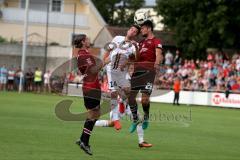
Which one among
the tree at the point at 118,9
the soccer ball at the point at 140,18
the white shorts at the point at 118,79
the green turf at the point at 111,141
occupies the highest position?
the tree at the point at 118,9

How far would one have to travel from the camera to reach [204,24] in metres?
54.6

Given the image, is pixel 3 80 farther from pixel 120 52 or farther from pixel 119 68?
pixel 120 52

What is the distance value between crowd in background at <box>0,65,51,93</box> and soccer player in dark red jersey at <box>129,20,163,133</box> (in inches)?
1307

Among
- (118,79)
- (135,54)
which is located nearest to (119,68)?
(118,79)

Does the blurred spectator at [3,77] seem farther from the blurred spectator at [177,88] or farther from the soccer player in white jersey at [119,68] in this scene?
the soccer player in white jersey at [119,68]

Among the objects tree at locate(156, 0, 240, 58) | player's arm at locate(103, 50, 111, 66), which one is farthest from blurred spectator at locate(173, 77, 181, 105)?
player's arm at locate(103, 50, 111, 66)

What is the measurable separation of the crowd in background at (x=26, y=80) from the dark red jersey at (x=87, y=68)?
116ft

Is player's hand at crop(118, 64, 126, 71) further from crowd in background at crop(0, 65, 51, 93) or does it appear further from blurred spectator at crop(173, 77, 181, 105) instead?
crowd in background at crop(0, 65, 51, 93)

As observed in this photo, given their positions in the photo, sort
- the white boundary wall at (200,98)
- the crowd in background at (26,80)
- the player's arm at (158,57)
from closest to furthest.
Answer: the player's arm at (158,57), the white boundary wall at (200,98), the crowd in background at (26,80)

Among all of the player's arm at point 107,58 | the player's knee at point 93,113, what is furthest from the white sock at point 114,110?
the player's knee at point 93,113

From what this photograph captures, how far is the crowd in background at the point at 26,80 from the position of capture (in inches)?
1934

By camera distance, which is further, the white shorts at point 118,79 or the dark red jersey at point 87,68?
the white shorts at point 118,79

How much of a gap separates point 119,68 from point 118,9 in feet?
215

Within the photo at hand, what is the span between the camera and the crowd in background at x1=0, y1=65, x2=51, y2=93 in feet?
161
